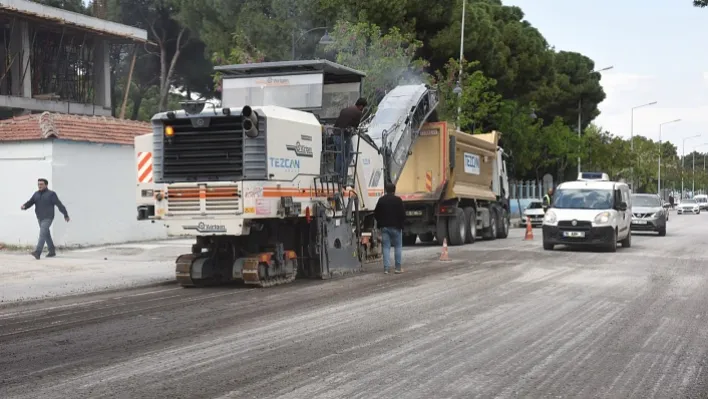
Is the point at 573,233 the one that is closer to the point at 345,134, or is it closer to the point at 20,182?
the point at 345,134

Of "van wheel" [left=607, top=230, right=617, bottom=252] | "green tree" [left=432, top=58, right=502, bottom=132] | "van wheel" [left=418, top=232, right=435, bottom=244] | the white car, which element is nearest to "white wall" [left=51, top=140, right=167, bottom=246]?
"van wheel" [left=418, top=232, right=435, bottom=244]

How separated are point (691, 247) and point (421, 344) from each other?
18761 mm

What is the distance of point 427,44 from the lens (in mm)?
42344

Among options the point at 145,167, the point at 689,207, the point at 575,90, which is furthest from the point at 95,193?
the point at 689,207

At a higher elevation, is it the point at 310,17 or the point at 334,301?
the point at 310,17

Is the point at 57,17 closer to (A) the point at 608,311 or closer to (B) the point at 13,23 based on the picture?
(B) the point at 13,23

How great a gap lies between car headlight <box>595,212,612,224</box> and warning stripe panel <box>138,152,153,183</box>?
40.8ft

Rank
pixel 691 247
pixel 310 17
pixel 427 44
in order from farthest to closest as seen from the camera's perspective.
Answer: pixel 427 44 < pixel 310 17 < pixel 691 247

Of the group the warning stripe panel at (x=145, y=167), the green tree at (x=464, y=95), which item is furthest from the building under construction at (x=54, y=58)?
the warning stripe panel at (x=145, y=167)

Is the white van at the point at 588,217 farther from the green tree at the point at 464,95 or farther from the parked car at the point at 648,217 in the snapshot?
the green tree at the point at 464,95

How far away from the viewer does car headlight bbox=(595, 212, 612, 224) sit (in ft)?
71.9

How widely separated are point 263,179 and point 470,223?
48.3ft

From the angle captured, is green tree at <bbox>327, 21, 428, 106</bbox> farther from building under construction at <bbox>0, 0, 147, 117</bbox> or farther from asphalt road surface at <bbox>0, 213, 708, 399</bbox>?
asphalt road surface at <bbox>0, 213, 708, 399</bbox>

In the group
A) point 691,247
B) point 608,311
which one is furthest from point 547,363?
point 691,247
